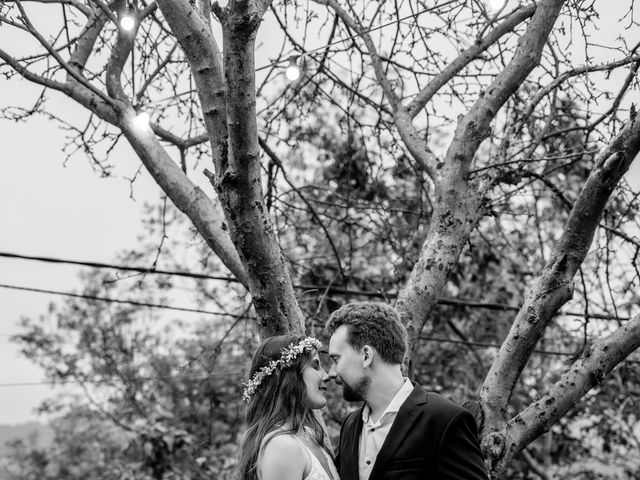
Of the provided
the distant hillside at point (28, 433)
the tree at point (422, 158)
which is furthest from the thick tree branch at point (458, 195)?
the distant hillside at point (28, 433)

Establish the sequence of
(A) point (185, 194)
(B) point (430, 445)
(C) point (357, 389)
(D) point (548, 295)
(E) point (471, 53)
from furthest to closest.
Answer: (E) point (471, 53), (A) point (185, 194), (D) point (548, 295), (C) point (357, 389), (B) point (430, 445)

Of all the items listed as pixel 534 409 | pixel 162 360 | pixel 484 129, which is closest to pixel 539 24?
pixel 484 129

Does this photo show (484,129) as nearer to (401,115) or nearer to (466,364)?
(401,115)

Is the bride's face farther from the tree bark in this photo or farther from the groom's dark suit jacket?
the groom's dark suit jacket

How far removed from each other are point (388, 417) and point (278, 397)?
530 millimetres

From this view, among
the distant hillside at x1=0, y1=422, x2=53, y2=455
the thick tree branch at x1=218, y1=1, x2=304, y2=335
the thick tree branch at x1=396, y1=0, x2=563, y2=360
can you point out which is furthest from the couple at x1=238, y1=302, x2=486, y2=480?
the distant hillside at x1=0, y1=422, x2=53, y2=455

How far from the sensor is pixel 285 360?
312cm

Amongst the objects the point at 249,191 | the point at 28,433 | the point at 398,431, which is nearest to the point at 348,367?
the point at 398,431

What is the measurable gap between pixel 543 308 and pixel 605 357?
415mm

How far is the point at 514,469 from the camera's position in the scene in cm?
959

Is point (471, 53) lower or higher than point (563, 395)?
higher

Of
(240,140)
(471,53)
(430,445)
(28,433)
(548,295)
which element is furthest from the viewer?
(28,433)

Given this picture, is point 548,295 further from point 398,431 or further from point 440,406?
point 398,431

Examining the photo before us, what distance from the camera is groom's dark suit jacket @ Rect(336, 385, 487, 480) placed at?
2.58 meters
